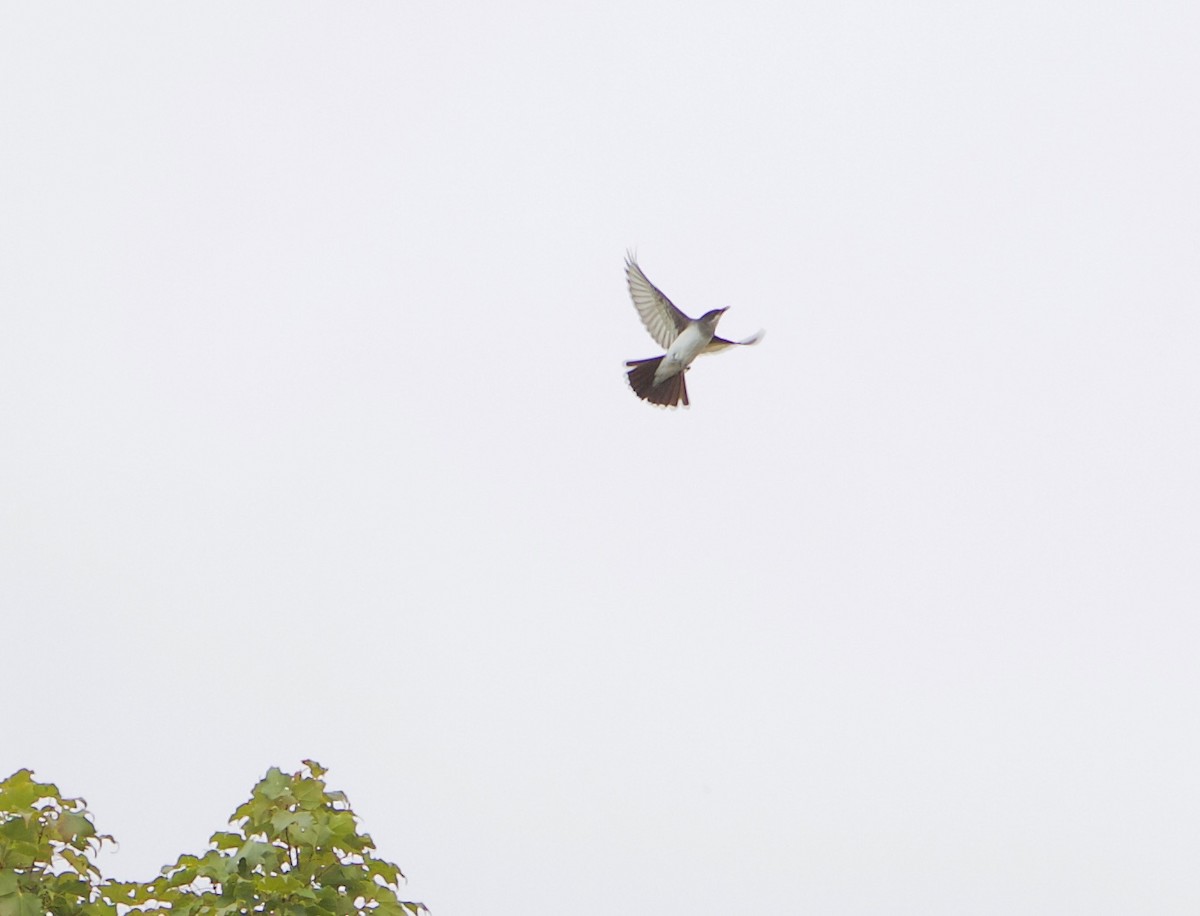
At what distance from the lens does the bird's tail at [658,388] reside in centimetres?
2144

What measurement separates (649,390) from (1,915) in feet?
46.5

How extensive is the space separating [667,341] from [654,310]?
56 cm

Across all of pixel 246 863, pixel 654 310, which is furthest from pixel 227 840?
pixel 654 310

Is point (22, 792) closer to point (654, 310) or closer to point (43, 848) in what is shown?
point (43, 848)

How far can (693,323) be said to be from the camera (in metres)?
20.7

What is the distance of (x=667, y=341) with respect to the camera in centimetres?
2116

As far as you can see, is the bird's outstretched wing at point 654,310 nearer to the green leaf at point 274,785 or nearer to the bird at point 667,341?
the bird at point 667,341

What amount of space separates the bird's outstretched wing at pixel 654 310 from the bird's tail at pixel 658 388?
0.42 m

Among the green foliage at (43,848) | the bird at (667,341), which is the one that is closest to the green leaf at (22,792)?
the green foliage at (43,848)

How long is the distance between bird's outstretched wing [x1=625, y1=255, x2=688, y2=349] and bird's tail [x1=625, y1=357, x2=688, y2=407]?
0.42 metres

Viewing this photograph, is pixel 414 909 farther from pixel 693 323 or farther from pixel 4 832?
pixel 693 323

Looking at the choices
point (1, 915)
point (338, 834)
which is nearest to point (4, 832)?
point (1, 915)

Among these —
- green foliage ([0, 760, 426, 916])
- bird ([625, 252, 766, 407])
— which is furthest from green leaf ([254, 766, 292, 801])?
bird ([625, 252, 766, 407])

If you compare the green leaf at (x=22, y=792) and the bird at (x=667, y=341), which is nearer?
the green leaf at (x=22, y=792)
